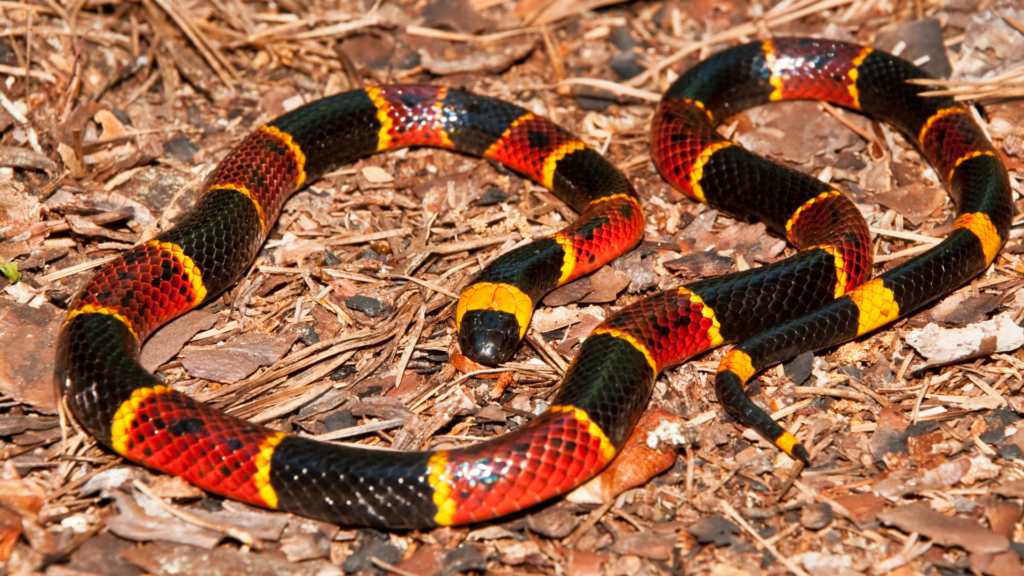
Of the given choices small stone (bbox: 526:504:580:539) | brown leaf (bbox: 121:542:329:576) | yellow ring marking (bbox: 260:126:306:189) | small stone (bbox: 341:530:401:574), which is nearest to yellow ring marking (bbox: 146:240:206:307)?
yellow ring marking (bbox: 260:126:306:189)

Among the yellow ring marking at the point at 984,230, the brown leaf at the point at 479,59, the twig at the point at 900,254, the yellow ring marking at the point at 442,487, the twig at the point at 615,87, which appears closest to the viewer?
the yellow ring marking at the point at 442,487

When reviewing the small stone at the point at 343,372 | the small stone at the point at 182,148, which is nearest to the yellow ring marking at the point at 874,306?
the small stone at the point at 343,372

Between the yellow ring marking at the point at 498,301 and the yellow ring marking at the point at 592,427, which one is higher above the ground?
the yellow ring marking at the point at 498,301

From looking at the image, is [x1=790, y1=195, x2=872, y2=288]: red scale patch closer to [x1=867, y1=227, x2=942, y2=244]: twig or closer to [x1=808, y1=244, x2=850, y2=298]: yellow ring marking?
[x1=808, y1=244, x2=850, y2=298]: yellow ring marking

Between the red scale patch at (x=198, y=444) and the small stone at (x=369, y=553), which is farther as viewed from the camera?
the red scale patch at (x=198, y=444)

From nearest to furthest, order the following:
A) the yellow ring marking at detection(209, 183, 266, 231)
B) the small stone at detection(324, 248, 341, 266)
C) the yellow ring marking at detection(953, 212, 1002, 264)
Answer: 1. the yellow ring marking at detection(953, 212, 1002, 264)
2. the yellow ring marking at detection(209, 183, 266, 231)
3. the small stone at detection(324, 248, 341, 266)

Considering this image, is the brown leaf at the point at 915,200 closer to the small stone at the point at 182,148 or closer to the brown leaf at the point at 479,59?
the brown leaf at the point at 479,59

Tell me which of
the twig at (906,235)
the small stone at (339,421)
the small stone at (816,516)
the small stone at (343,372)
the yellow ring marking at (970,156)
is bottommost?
the small stone at (816,516)
